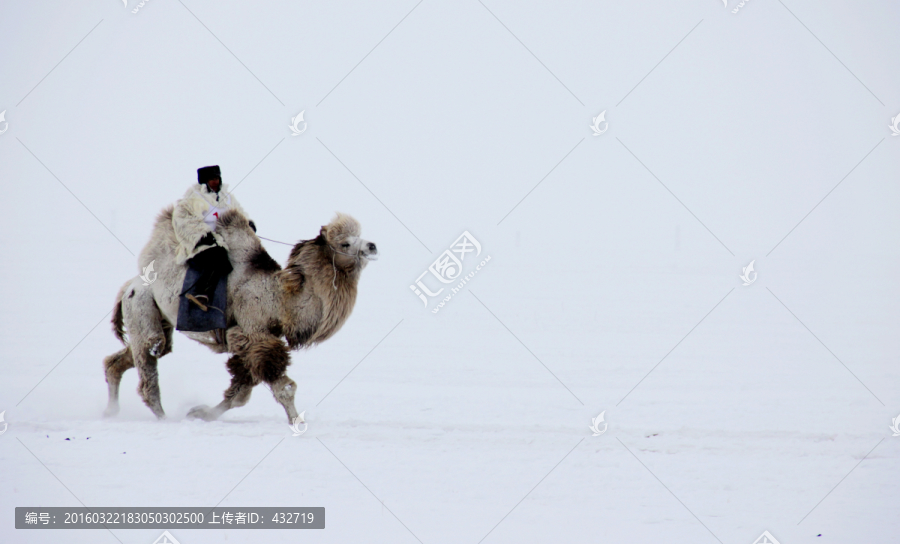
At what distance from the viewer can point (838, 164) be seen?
146ft

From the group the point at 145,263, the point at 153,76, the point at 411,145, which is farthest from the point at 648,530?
the point at 153,76

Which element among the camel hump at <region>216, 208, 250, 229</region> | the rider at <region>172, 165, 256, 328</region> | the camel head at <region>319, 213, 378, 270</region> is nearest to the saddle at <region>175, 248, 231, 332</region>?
the rider at <region>172, 165, 256, 328</region>

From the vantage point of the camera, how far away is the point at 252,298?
668cm

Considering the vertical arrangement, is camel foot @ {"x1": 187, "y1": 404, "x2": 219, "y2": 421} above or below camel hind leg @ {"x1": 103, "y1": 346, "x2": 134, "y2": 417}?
below

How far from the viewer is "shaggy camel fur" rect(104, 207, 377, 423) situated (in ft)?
21.8

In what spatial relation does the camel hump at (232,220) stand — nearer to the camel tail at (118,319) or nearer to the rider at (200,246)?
the rider at (200,246)

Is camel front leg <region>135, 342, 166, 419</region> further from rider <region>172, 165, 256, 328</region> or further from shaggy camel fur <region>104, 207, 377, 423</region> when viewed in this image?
rider <region>172, 165, 256, 328</region>

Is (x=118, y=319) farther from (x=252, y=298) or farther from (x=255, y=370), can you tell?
(x=255, y=370)

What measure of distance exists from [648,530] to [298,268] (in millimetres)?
3863

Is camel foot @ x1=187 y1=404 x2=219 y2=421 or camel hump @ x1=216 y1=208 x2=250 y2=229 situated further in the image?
camel hump @ x1=216 y1=208 x2=250 y2=229

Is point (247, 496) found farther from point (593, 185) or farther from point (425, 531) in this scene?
point (593, 185)

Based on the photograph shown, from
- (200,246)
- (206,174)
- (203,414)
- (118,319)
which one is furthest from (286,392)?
(206,174)

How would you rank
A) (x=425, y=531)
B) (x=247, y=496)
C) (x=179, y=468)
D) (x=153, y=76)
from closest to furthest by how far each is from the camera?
1. (x=425, y=531)
2. (x=247, y=496)
3. (x=179, y=468)
4. (x=153, y=76)

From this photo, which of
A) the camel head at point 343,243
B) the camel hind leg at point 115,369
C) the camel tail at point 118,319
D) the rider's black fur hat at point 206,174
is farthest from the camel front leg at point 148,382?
the camel head at point 343,243
